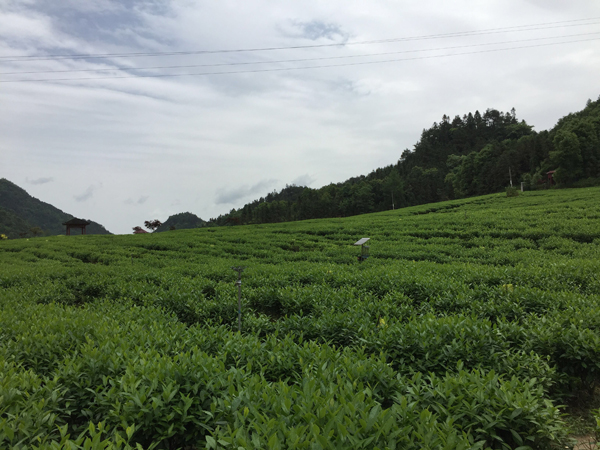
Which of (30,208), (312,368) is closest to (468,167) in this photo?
(312,368)

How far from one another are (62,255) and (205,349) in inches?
570

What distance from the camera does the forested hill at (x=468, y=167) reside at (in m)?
39.4

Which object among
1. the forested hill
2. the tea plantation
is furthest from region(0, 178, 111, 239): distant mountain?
the tea plantation

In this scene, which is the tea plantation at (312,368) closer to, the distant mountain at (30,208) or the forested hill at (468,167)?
the forested hill at (468,167)

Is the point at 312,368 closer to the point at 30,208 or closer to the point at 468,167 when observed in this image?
the point at 468,167

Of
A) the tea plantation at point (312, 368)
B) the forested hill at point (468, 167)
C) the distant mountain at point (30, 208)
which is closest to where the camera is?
the tea plantation at point (312, 368)

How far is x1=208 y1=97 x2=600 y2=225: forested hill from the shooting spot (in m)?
39.4

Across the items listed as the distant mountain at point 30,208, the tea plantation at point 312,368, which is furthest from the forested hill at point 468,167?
the tea plantation at point 312,368

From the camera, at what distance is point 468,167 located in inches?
2367

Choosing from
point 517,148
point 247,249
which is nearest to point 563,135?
point 517,148

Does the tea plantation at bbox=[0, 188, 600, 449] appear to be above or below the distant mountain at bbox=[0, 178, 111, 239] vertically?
below

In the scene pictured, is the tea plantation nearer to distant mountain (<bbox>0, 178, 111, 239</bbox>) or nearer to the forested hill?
the forested hill

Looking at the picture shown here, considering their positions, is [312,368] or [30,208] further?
[30,208]

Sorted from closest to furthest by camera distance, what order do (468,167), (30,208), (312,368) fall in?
1. (312,368)
2. (468,167)
3. (30,208)
